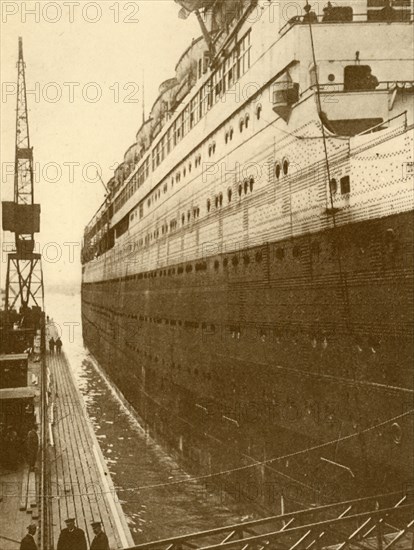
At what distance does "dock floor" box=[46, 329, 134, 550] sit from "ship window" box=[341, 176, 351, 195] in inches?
264

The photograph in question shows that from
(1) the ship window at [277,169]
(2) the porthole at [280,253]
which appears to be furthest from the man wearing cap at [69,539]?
(1) the ship window at [277,169]

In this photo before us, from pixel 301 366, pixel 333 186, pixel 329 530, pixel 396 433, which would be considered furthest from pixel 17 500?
pixel 333 186

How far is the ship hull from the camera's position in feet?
26.4

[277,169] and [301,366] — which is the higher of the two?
[277,169]

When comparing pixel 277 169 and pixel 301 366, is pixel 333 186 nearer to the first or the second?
pixel 277 169

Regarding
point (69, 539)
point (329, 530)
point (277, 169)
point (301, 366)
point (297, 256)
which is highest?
point (277, 169)

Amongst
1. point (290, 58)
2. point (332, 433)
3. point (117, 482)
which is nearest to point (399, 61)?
point (290, 58)

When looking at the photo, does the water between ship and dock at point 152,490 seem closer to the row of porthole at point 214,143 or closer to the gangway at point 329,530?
the gangway at point 329,530

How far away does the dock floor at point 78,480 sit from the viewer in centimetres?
1034

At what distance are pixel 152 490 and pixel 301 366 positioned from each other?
290 inches

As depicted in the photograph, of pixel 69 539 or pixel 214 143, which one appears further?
pixel 214 143

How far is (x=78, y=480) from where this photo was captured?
1297cm

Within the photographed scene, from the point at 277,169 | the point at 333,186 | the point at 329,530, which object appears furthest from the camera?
the point at 277,169

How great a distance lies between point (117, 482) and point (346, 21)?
12.5 meters
